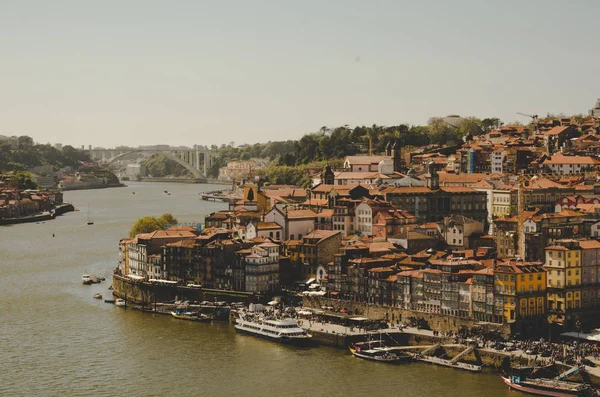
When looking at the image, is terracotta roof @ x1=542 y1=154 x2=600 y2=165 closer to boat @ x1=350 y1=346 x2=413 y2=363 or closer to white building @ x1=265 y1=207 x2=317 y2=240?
white building @ x1=265 y1=207 x2=317 y2=240

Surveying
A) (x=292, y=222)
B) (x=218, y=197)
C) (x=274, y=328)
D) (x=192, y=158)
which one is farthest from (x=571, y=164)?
(x=192, y=158)

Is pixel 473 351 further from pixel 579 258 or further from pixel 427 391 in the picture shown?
pixel 579 258

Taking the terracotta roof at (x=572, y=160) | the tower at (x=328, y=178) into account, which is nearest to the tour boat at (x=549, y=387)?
the tower at (x=328, y=178)

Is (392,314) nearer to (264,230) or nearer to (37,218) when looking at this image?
(264,230)

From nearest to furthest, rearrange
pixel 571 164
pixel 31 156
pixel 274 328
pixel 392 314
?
pixel 274 328, pixel 392 314, pixel 571 164, pixel 31 156

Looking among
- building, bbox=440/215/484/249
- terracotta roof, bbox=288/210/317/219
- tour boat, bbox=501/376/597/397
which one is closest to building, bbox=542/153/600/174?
building, bbox=440/215/484/249

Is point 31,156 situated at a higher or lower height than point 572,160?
higher

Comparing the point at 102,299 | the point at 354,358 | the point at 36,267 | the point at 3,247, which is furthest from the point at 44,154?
the point at 354,358
